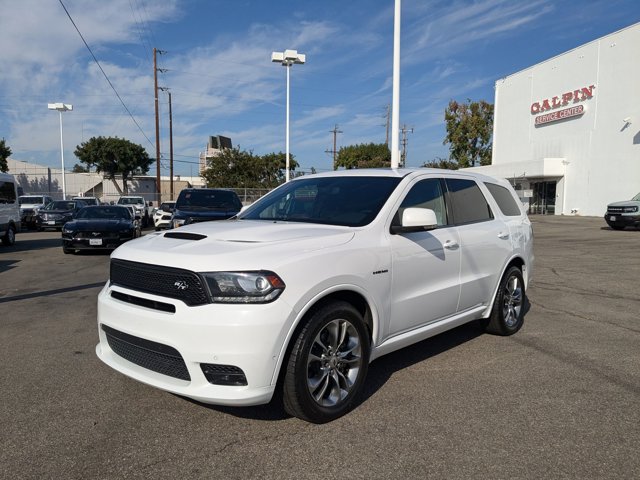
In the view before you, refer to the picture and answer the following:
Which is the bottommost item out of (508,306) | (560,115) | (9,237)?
(9,237)

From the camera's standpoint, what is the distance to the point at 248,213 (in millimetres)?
5004

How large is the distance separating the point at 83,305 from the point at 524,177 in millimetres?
37317

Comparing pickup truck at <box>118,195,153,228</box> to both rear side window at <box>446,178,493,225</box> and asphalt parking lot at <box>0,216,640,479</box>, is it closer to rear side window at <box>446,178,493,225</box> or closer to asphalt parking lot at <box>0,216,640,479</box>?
asphalt parking lot at <box>0,216,640,479</box>

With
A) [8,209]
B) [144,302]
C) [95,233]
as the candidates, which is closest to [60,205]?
[8,209]

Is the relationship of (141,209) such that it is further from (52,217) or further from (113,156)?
(113,156)

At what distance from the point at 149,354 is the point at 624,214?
76.4ft

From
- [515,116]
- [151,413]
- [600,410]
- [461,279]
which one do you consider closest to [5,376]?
[151,413]

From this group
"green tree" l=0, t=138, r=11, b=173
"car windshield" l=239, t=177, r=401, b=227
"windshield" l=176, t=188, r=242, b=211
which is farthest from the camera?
"green tree" l=0, t=138, r=11, b=173

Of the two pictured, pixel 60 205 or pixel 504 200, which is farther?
pixel 60 205

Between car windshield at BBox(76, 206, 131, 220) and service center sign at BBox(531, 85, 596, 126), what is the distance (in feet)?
105

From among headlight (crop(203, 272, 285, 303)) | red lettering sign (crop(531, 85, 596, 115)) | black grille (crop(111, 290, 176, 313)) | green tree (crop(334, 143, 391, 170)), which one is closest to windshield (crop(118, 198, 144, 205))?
black grille (crop(111, 290, 176, 313))

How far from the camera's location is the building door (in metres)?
38.4

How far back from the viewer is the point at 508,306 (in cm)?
570

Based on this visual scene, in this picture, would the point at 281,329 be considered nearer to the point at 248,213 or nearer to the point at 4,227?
the point at 248,213
